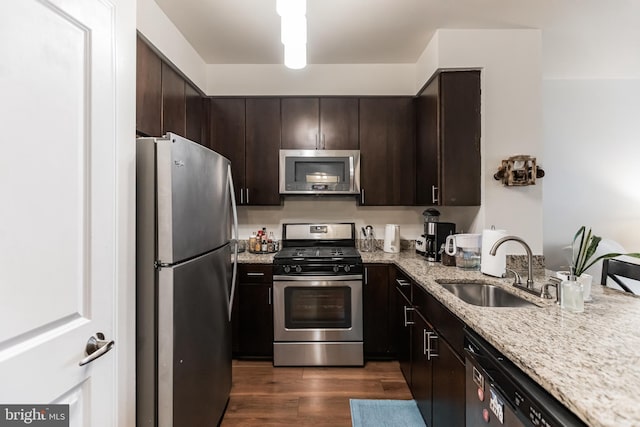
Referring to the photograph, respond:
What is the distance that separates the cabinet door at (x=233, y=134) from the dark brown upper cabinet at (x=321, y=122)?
0.43 meters

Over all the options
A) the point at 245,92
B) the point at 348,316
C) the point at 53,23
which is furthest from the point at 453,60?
the point at 53,23

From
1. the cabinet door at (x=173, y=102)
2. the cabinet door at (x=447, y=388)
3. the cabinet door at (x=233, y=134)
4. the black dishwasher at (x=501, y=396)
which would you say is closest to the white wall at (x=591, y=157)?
the cabinet door at (x=447, y=388)

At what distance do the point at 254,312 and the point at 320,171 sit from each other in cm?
142

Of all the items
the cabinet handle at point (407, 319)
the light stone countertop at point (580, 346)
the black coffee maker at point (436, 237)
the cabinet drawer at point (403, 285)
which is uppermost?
the black coffee maker at point (436, 237)

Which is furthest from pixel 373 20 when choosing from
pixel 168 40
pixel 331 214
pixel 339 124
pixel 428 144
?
pixel 331 214

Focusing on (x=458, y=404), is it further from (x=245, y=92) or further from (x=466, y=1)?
(x=245, y=92)

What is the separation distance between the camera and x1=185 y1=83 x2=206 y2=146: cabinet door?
8.56 feet

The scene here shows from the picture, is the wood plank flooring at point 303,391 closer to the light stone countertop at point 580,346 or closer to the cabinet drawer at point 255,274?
the cabinet drawer at point 255,274

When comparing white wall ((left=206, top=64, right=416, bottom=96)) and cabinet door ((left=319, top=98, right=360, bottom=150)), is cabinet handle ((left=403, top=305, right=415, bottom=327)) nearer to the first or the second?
cabinet door ((left=319, top=98, right=360, bottom=150))

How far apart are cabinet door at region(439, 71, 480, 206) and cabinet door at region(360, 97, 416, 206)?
618 mm

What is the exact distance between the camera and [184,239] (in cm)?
141

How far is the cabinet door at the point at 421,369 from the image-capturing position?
5.97 feet

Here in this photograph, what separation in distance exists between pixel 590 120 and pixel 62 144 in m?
4.45

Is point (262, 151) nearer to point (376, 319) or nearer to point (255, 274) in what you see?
point (255, 274)
